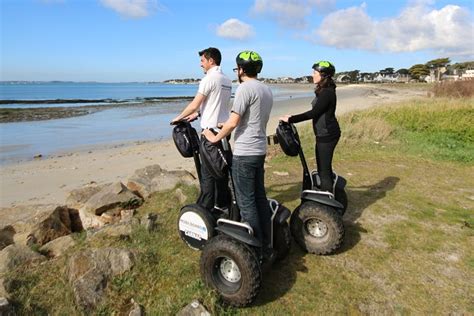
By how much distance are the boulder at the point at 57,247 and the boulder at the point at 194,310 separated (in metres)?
2.15

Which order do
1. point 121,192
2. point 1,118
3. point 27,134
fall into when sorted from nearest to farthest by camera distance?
point 121,192, point 27,134, point 1,118

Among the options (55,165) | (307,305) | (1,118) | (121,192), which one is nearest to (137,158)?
(55,165)

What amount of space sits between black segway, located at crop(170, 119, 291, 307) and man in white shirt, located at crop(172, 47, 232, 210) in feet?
1.41

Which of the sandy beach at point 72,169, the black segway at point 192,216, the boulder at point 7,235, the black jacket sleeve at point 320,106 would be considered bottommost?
the sandy beach at point 72,169

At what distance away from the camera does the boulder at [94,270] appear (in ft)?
11.4

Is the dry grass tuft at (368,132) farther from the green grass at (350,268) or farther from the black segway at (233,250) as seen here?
the black segway at (233,250)

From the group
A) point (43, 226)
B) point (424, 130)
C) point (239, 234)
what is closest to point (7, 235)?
point (43, 226)

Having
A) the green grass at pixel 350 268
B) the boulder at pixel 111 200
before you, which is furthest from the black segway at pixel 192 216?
the boulder at pixel 111 200

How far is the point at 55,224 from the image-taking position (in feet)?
18.4

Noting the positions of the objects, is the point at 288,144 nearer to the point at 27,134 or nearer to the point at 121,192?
the point at 121,192

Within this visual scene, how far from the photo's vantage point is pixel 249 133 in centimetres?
326

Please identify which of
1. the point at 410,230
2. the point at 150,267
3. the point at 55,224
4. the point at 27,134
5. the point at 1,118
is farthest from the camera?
the point at 1,118

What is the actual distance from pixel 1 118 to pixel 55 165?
17.8 m

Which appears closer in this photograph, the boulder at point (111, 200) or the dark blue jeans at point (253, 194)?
the dark blue jeans at point (253, 194)
